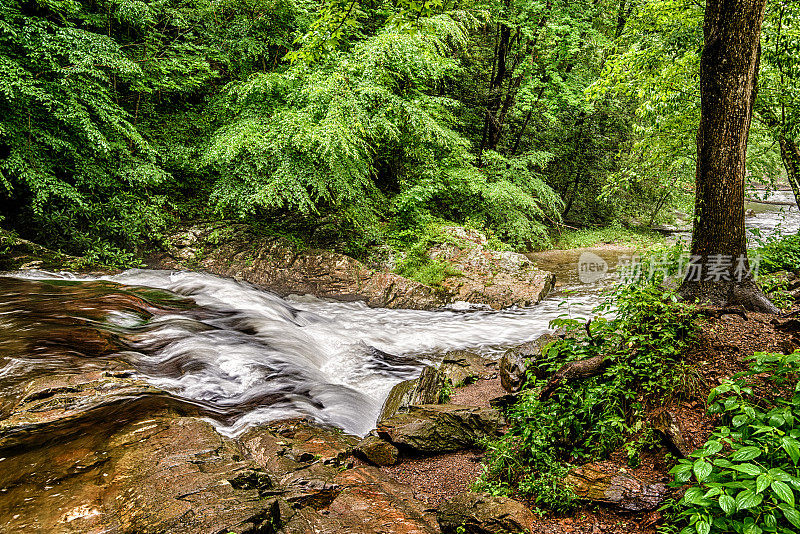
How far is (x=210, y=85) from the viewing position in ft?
38.0

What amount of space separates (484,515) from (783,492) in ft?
5.46

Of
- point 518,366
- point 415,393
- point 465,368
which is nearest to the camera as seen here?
point 518,366

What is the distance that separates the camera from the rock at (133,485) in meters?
2.34

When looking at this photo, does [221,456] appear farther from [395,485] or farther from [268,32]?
[268,32]

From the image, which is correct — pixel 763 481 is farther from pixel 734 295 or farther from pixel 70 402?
pixel 70 402

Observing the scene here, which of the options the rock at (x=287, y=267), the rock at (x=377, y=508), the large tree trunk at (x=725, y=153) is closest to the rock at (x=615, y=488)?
the rock at (x=377, y=508)

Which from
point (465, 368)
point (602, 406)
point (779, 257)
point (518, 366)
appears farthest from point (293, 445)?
point (779, 257)

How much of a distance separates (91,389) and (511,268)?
28.9 feet

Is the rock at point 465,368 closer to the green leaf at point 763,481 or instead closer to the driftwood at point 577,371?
the driftwood at point 577,371

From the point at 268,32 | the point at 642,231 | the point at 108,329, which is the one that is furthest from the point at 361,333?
the point at 642,231

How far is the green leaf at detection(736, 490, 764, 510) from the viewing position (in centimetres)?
189

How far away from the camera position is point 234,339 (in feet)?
21.2

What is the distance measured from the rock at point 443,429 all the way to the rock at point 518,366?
1.95 feet
